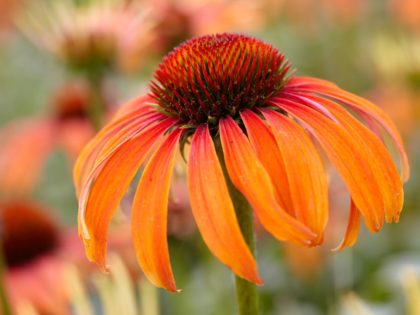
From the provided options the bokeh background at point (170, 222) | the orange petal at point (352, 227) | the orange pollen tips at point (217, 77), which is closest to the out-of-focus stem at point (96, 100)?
the bokeh background at point (170, 222)

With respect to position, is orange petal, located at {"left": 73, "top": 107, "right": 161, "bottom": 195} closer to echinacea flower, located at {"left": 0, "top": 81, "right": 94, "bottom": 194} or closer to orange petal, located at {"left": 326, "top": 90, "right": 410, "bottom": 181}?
orange petal, located at {"left": 326, "top": 90, "right": 410, "bottom": 181}

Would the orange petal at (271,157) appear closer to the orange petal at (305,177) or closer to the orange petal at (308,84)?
the orange petal at (305,177)

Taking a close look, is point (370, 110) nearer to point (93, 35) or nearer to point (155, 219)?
point (155, 219)

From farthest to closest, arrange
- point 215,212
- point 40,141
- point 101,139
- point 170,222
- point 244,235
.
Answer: point 40,141 → point 170,222 → point 101,139 → point 244,235 → point 215,212

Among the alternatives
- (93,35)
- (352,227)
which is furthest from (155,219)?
(93,35)

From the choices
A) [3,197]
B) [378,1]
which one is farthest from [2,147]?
[378,1]

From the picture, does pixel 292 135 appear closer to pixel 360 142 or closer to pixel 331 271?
pixel 360 142
